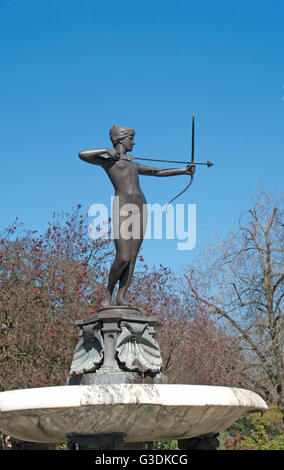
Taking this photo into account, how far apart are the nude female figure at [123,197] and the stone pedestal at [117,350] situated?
368 mm

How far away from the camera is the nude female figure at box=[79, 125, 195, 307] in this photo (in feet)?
23.4

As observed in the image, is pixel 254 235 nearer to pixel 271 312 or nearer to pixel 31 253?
pixel 271 312

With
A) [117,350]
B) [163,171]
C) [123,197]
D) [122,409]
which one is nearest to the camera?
[122,409]

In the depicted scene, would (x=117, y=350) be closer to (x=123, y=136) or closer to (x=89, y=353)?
(x=89, y=353)

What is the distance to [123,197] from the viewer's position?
23.9 ft

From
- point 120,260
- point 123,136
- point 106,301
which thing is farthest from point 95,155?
point 106,301

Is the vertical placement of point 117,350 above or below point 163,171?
below

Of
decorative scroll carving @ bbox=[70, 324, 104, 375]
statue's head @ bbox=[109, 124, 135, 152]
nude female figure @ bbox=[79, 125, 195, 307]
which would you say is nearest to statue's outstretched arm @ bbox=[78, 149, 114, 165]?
nude female figure @ bbox=[79, 125, 195, 307]

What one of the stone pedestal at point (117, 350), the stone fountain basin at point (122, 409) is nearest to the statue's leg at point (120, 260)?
the stone pedestal at point (117, 350)

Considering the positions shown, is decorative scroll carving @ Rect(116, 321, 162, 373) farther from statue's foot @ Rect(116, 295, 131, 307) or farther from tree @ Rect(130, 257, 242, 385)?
tree @ Rect(130, 257, 242, 385)

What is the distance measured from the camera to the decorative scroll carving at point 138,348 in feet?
21.6

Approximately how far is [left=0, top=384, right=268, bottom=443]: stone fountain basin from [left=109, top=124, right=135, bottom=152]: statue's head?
3535mm

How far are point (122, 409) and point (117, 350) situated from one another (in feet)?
5.18
